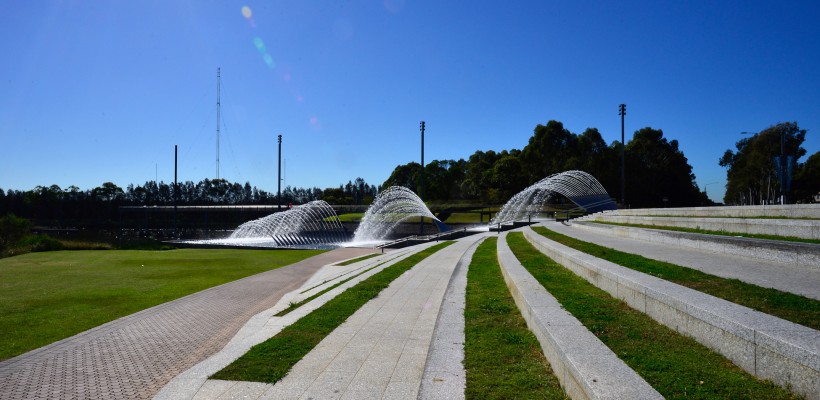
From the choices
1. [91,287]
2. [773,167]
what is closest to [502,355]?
[91,287]

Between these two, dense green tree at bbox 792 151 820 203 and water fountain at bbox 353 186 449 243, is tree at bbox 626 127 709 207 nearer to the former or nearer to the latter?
dense green tree at bbox 792 151 820 203

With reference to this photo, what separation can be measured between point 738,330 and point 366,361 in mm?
4051

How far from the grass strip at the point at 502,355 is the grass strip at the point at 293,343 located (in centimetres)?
226

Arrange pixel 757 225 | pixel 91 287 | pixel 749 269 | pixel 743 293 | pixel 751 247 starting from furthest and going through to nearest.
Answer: pixel 91 287 < pixel 757 225 < pixel 751 247 < pixel 749 269 < pixel 743 293

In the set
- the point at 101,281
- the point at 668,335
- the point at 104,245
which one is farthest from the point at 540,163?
the point at 668,335

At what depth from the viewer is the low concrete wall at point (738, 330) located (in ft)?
10.4

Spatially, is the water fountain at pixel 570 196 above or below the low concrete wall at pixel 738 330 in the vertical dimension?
above

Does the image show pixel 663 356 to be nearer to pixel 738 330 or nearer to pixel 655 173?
pixel 738 330

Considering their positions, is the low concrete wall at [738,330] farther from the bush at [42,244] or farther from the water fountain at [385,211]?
the bush at [42,244]

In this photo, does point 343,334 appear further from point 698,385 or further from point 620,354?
point 698,385

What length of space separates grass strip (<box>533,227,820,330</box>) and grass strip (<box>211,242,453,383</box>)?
5119mm

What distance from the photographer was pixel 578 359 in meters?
4.07

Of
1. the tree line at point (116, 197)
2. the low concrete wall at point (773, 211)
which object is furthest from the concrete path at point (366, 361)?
the tree line at point (116, 197)

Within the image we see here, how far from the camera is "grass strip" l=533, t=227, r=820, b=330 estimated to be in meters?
4.19
